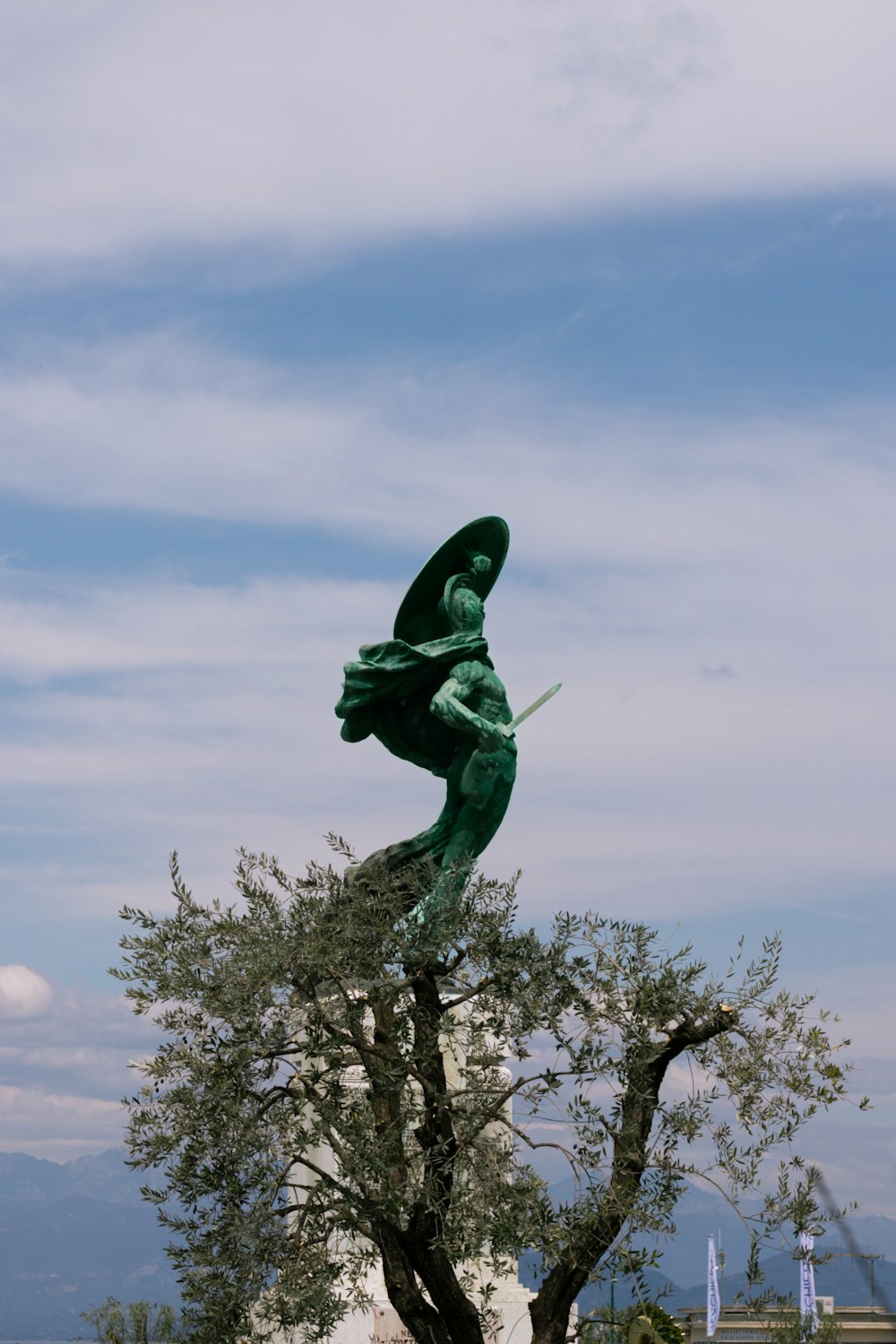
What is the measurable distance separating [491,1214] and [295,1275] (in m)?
1.44

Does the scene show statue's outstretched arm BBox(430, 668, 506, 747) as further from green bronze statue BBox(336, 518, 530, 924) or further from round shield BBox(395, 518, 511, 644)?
round shield BBox(395, 518, 511, 644)

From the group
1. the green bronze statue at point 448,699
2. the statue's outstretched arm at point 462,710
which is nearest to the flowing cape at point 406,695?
the green bronze statue at point 448,699

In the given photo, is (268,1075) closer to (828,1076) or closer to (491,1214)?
(491,1214)

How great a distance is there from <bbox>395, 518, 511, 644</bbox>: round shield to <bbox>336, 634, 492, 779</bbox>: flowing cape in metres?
0.24

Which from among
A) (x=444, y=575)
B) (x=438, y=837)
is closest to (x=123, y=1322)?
(x=438, y=837)

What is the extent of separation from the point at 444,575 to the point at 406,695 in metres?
1.27

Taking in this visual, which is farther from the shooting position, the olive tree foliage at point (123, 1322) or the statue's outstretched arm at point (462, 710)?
the olive tree foliage at point (123, 1322)

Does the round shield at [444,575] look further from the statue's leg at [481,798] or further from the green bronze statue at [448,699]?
the statue's leg at [481,798]

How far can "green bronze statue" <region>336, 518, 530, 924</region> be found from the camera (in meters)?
16.1

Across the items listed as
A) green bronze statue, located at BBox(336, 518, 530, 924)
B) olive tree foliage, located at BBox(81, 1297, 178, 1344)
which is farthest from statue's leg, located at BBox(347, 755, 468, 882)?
olive tree foliage, located at BBox(81, 1297, 178, 1344)

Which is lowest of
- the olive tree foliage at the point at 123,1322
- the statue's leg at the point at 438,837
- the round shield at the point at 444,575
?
the olive tree foliage at the point at 123,1322

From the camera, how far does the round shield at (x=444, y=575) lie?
16750 millimetres

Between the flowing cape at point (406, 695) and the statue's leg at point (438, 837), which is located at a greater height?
the flowing cape at point (406, 695)

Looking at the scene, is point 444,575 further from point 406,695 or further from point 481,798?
point 481,798
